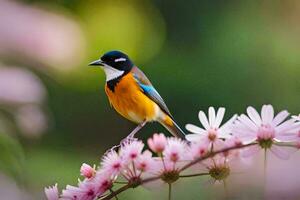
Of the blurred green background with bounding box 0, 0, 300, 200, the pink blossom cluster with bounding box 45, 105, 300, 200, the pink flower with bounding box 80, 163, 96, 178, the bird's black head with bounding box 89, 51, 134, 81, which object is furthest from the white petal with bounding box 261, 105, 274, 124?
the blurred green background with bounding box 0, 0, 300, 200

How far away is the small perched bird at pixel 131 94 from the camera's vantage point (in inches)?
32.7

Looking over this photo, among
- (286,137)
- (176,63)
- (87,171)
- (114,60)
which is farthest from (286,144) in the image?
(176,63)

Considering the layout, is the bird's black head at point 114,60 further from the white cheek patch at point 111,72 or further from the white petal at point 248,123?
the white petal at point 248,123

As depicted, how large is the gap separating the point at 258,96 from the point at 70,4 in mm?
669

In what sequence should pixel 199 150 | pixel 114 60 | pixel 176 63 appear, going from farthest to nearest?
pixel 176 63, pixel 114 60, pixel 199 150

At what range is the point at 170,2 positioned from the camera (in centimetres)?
362

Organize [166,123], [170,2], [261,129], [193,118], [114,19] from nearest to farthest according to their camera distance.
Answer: [261,129]
[166,123]
[193,118]
[114,19]
[170,2]

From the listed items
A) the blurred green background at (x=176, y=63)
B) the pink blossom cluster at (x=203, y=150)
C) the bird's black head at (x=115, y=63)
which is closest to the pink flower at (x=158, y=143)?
the pink blossom cluster at (x=203, y=150)

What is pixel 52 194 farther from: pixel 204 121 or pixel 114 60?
pixel 114 60

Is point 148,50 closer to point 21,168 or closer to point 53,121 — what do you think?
point 53,121

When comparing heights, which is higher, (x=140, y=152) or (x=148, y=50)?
(x=148, y=50)

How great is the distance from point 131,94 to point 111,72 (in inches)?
1.5

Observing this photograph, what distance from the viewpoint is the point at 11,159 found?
0.55 m

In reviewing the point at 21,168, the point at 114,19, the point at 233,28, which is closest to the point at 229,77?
the point at 233,28
